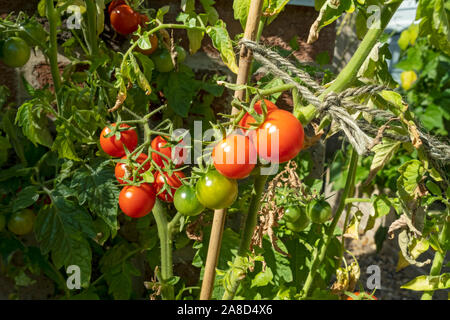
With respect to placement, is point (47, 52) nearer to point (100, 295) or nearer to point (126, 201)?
point (126, 201)

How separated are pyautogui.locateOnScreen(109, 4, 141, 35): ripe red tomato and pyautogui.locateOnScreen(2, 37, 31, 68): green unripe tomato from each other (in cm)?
20

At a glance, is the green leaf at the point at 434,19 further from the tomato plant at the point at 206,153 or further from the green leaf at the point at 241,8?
the green leaf at the point at 241,8

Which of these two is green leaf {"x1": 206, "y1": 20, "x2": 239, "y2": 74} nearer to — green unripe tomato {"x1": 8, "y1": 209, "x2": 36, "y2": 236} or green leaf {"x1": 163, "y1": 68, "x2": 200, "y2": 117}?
green leaf {"x1": 163, "y1": 68, "x2": 200, "y2": 117}

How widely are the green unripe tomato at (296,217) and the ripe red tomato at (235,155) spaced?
0.33m

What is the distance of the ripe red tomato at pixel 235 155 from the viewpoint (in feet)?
1.59

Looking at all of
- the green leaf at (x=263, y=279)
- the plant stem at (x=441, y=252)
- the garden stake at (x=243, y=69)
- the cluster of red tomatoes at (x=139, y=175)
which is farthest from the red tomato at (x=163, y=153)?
the plant stem at (x=441, y=252)

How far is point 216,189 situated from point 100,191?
38 cm

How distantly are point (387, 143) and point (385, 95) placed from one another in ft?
0.26

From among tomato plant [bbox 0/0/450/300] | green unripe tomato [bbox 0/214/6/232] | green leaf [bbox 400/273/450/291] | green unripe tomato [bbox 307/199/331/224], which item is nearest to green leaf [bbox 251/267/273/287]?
tomato plant [bbox 0/0/450/300]

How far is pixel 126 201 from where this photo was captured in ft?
2.35

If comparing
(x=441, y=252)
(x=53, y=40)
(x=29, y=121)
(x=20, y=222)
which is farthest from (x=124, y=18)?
(x=441, y=252)

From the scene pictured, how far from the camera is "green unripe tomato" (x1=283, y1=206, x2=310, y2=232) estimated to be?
2.67 feet

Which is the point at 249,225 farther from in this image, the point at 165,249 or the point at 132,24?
the point at 132,24

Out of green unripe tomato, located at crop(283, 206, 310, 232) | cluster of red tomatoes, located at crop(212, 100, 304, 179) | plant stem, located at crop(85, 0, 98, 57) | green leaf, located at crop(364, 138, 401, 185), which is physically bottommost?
green unripe tomato, located at crop(283, 206, 310, 232)
